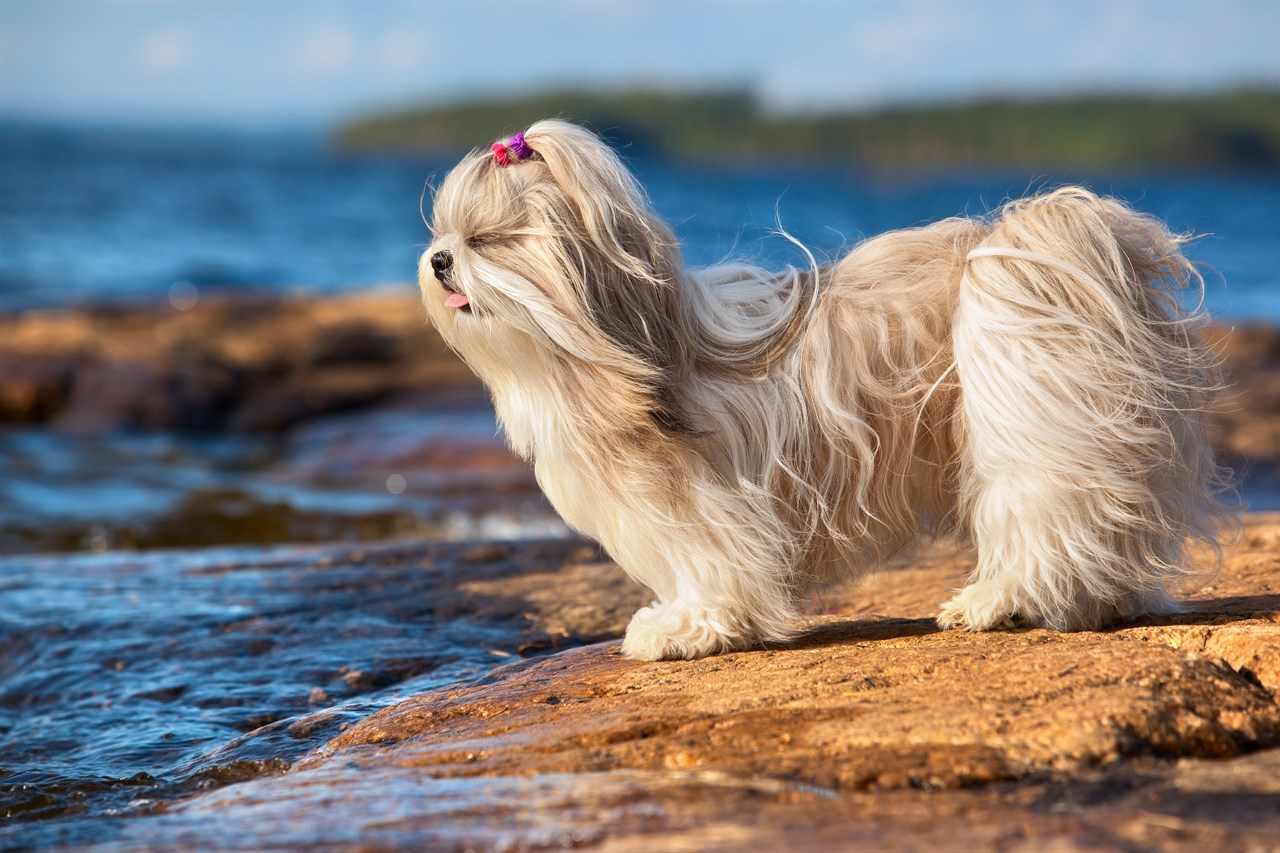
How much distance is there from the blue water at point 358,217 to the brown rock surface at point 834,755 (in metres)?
1.36

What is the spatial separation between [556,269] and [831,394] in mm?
853

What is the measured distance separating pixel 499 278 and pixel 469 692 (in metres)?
1.21

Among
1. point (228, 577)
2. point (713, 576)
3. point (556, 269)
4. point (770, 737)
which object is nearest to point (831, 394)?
point (713, 576)

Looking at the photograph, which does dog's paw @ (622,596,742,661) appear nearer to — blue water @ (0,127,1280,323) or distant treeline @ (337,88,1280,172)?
blue water @ (0,127,1280,323)

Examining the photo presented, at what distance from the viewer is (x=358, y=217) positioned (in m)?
38.0

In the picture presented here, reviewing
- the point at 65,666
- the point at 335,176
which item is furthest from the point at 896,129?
the point at 65,666

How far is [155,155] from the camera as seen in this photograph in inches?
A: 3164

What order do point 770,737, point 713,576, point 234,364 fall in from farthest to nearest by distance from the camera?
point 234,364, point 713,576, point 770,737

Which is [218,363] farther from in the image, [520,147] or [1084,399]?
[1084,399]

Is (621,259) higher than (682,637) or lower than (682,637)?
higher

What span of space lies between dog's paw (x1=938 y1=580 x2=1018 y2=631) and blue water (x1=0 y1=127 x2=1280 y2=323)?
1.20m

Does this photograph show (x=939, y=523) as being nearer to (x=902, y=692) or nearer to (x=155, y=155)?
(x=902, y=692)

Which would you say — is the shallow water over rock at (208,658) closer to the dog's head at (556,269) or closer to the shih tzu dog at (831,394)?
the shih tzu dog at (831,394)

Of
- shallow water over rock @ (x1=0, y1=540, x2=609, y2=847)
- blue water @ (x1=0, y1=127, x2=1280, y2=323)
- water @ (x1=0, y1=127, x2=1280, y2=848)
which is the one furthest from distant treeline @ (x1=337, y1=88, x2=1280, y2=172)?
shallow water over rock @ (x1=0, y1=540, x2=609, y2=847)
